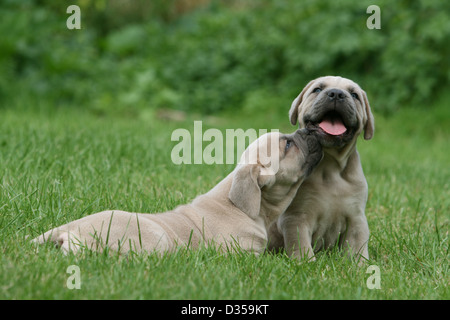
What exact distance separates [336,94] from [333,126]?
0.79 ft

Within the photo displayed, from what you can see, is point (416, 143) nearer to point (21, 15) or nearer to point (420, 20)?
point (420, 20)

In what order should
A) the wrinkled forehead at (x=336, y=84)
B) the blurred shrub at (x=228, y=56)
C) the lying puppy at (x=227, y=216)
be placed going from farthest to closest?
the blurred shrub at (x=228, y=56)
the wrinkled forehead at (x=336, y=84)
the lying puppy at (x=227, y=216)

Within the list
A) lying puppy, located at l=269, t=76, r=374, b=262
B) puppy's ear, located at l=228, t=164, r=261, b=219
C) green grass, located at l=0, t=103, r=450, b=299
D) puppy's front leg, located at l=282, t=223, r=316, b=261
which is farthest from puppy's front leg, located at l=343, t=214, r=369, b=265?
puppy's ear, located at l=228, t=164, r=261, b=219

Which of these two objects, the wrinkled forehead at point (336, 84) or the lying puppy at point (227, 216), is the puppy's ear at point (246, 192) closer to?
the lying puppy at point (227, 216)

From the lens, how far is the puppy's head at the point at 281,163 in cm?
442

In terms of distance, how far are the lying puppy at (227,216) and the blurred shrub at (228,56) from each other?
7.46 metres

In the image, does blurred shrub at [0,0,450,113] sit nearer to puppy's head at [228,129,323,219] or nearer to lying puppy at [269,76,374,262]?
lying puppy at [269,76,374,262]

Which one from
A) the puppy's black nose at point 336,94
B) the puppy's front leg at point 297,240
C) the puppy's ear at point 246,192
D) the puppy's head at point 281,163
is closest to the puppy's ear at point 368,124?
the puppy's black nose at point 336,94

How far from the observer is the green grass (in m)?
3.30

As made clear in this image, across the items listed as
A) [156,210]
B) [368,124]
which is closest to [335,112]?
[368,124]

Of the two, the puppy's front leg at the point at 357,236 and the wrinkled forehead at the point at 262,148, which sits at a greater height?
the wrinkled forehead at the point at 262,148

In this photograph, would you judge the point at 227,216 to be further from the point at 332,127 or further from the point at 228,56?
the point at 228,56

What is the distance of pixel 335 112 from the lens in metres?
4.50
